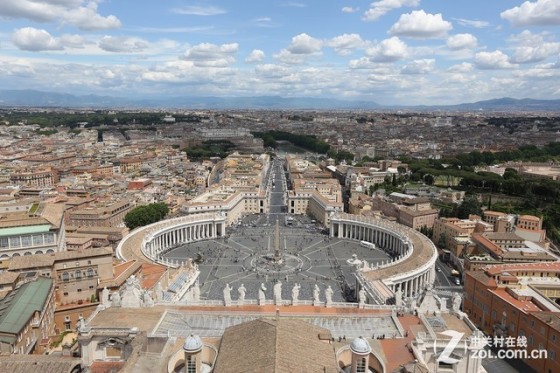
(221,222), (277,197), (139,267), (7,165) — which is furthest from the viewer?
(7,165)

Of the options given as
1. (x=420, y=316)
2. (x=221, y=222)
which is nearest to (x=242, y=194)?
(x=221, y=222)

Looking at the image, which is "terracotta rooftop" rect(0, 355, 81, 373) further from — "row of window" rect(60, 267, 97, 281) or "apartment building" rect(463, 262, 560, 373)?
"apartment building" rect(463, 262, 560, 373)

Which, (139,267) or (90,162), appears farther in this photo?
(90,162)

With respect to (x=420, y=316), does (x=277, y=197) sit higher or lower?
lower

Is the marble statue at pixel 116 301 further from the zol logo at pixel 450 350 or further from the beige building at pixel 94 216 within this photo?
the beige building at pixel 94 216

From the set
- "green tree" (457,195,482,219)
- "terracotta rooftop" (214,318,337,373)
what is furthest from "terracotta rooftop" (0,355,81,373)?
"green tree" (457,195,482,219)

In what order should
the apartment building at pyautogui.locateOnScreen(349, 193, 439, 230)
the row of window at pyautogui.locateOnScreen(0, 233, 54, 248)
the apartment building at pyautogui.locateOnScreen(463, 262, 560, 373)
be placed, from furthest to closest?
the apartment building at pyautogui.locateOnScreen(349, 193, 439, 230)
the row of window at pyautogui.locateOnScreen(0, 233, 54, 248)
the apartment building at pyautogui.locateOnScreen(463, 262, 560, 373)

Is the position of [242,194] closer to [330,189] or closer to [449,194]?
[330,189]

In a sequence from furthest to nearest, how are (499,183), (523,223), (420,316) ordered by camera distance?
(499,183)
(523,223)
(420,316)
